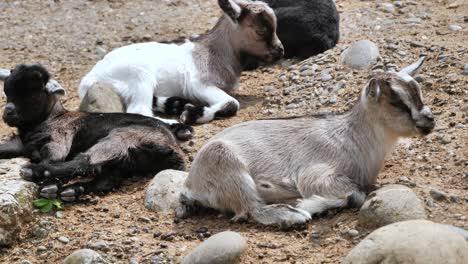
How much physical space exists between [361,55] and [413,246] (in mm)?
4936

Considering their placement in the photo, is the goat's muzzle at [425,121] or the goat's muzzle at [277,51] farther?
the goat's muzzle at [277,51]

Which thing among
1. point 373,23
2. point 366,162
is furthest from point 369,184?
point 373,23

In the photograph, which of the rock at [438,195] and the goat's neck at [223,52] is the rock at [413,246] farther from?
the goat's neck at [223,52]

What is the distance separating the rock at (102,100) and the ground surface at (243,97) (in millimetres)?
821

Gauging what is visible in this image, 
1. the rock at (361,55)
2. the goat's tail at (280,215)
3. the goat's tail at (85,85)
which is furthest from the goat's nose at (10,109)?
the rock at (361,55)

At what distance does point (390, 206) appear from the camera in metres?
6.93

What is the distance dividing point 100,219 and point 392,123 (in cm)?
256

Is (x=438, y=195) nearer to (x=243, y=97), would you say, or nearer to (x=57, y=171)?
(x=57, y=171)

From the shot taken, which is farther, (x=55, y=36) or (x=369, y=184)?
(x=55, y=36)

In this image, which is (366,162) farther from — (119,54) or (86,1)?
(86,1)

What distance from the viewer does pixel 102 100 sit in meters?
10.3

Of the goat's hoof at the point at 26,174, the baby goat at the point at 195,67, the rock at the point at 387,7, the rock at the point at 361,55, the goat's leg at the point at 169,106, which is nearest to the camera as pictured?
the goat's hoof at the point at 26,174

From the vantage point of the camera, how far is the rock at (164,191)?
26.5 ft

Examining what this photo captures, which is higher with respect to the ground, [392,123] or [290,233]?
[392,123]
